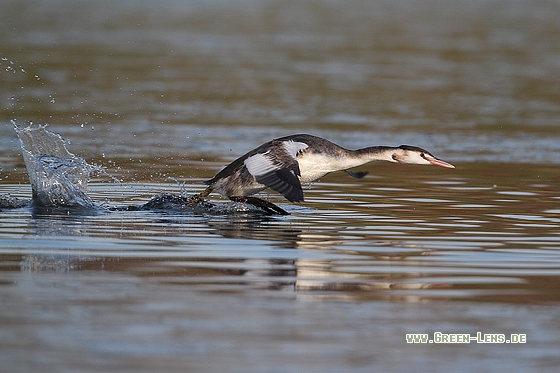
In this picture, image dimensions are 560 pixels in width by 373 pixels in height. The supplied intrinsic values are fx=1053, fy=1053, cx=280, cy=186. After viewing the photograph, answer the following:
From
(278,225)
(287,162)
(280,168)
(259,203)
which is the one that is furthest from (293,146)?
(278,225)

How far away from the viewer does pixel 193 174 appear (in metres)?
13.6

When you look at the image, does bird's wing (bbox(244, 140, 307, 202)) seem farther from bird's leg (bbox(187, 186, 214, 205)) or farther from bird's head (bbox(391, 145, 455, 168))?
bird's head (bbox(391, 145, 455, 168))

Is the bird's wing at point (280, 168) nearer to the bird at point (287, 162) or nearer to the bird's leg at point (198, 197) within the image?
the bird at point (287, 162)

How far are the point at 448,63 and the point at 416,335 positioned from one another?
23956mm

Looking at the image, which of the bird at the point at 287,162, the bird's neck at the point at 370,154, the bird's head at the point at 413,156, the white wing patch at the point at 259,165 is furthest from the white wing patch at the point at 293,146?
the bird's head at the point at 413,156

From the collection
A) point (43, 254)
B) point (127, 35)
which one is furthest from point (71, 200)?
point (127, 35)

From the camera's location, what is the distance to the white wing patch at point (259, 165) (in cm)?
1030

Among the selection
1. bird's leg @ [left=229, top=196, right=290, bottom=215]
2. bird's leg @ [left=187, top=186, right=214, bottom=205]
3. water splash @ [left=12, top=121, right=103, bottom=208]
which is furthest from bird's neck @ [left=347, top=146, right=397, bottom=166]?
water splash @ [left=12, top=121, right=103, bottom=208]

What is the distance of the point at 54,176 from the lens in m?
10.9

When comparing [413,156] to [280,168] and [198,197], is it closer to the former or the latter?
[280,168]

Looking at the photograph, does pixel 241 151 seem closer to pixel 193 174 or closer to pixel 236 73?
pixel 193 174

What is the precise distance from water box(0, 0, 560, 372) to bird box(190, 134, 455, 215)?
0.26 metres

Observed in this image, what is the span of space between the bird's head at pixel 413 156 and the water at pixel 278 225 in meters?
0.49

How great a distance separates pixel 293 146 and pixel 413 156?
4.95 ft
